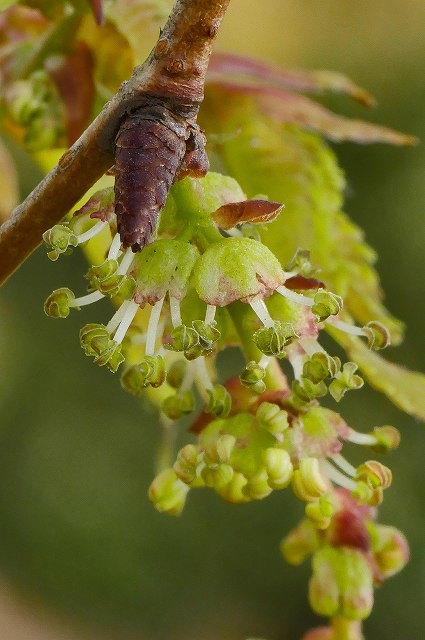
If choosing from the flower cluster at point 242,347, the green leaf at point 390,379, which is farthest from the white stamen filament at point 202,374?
the green leaf at point 390,379

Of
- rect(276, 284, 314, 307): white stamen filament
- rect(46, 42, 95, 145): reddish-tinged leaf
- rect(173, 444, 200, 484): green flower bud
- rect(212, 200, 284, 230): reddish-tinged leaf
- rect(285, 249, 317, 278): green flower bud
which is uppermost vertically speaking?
rect(46, 42, 95, 145): reddish-tinged leaf

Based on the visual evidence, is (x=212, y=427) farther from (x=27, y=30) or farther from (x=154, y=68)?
(x=27, y=30)

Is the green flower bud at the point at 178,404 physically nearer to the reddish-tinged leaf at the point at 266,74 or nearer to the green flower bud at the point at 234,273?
the green flower bud at the point at 234,273

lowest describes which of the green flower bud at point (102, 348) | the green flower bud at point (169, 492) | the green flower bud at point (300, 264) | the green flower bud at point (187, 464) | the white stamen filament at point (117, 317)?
the green flower bud at point (169, 492)

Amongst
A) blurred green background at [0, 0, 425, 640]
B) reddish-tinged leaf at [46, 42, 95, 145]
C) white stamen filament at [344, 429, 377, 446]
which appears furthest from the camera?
blurred green background at [0, 0, 425, 640]

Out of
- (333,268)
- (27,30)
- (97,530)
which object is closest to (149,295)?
(333,268)

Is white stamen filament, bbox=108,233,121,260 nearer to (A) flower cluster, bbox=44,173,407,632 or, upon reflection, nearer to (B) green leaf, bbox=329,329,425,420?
(A) flower cluster, bbox=44,173,407,632

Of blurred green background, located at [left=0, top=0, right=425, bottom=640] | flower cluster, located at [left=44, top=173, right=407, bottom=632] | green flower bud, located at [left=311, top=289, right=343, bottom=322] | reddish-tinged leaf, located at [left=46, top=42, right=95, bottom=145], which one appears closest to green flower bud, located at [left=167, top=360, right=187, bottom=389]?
flower cluster, located at [left=44, top=173, right=407, bottom=632]

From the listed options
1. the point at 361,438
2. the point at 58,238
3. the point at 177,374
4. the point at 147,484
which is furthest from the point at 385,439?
the point at 147,484
